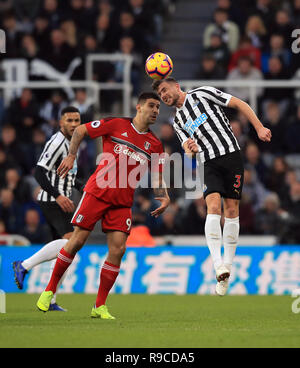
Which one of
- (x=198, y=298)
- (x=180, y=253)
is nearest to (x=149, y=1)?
(x=180, y=253)

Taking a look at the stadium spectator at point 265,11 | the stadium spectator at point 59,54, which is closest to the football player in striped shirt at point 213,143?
the stadium spectator at point 265,11

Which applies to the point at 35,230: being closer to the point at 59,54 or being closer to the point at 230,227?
the point at 59,54

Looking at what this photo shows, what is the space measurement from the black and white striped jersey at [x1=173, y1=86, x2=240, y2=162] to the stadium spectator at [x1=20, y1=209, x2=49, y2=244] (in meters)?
6.60

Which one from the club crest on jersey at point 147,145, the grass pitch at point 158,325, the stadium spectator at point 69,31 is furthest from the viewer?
the stadium spectator at point 69,31

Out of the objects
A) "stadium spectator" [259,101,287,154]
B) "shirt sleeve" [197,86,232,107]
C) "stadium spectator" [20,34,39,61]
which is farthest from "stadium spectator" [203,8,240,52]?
"shirt sleeve" [197,86,232,107]

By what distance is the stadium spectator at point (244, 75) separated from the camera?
55.3 ft

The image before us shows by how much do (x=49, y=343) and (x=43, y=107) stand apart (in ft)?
36.5

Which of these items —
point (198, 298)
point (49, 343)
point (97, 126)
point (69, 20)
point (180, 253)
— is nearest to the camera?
point (49, 343)

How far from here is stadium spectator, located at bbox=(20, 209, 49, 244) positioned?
15727 mm

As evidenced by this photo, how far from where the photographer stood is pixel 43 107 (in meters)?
17.8

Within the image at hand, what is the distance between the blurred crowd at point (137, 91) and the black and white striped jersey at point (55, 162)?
3.72 m

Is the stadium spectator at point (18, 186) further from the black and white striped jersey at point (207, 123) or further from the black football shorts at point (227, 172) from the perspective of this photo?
the black football shorts at point (227, 172)

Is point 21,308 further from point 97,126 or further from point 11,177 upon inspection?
point 11,177

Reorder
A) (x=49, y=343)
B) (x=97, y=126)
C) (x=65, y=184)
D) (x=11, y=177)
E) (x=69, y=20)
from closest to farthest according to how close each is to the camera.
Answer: (x=49, y=343)
(x=97, y=126)
(x=65, y=184)
(x=11, y=177)
(x=69, y=20)
